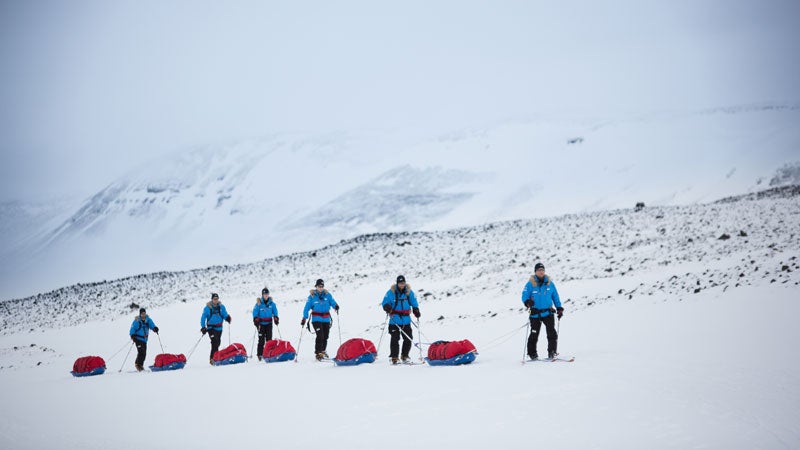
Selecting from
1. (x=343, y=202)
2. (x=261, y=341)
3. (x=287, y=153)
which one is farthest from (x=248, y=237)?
(x=261, y=341)

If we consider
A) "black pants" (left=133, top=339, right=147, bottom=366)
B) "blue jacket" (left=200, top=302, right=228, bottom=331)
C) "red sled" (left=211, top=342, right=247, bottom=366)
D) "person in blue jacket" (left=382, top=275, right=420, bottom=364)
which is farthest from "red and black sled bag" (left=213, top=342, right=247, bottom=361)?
"person in blue jacket" (left=382, top=275, right=420, bottom=364)

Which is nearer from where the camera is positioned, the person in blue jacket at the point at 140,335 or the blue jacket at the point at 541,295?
the blue jacket at the point at 541,295

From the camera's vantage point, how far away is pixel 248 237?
289 ft

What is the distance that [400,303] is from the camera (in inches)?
554

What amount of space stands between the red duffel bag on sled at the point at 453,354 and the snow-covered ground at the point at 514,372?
0.58 meters

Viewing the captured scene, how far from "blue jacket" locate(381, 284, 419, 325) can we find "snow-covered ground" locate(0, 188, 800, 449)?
1148mm

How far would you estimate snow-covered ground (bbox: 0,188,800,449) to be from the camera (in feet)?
24.9

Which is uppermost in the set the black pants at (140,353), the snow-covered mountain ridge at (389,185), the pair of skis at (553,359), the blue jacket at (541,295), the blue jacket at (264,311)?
the snow-covered mountain ridge at (389,185)

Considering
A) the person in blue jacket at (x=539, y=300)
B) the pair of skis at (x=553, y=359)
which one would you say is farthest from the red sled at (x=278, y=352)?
the person in blue jacket at (x=539, y=300)

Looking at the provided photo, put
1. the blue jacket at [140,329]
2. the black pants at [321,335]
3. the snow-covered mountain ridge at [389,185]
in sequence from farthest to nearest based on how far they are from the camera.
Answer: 1. the snow-covered mountain ridge at [389,185]
2. the blue jacket at [140,329]
3. the black pants at [321,335]

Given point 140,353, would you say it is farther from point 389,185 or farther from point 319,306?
point 389,185

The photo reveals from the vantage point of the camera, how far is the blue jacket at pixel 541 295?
12.8m

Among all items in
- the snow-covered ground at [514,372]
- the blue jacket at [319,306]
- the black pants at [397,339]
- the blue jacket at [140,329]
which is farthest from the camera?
the blue jacket at [140,329]

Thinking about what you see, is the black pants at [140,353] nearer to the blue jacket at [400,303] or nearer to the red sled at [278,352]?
the red sled at [278,352]
